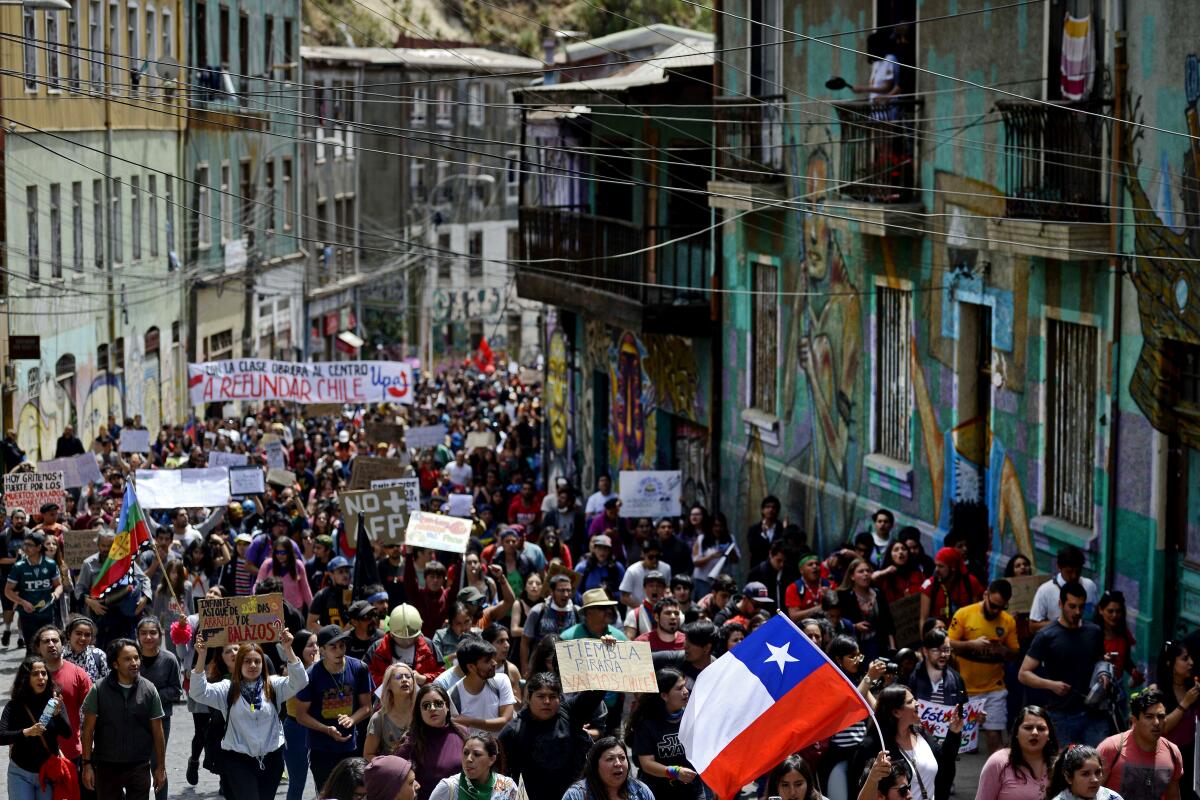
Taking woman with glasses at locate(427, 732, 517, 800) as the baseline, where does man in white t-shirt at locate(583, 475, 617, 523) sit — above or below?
below

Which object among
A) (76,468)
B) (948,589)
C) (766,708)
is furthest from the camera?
(76,468)

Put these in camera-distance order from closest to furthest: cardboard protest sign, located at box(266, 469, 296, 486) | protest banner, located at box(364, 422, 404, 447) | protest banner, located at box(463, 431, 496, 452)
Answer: cardboard protest sign, located at box(266, 469, 296, 486)
protest banner, located at box(364, 422, 404, 447)
protest banner, located at box(463, 431, 496, 452)

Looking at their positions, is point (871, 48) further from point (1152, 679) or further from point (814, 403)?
point (1152, 679)

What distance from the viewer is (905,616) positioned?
15.6 m

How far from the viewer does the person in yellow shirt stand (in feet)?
47.5

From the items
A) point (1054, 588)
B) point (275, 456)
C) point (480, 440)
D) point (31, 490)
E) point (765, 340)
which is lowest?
point (480, 440)

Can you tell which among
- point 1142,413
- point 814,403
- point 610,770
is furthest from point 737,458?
point 610,770

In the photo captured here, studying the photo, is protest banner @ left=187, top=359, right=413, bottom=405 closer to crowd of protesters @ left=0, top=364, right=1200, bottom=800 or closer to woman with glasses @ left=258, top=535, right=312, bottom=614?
crowd of protesters @ left=0, top=364, right=1200, bottom=800

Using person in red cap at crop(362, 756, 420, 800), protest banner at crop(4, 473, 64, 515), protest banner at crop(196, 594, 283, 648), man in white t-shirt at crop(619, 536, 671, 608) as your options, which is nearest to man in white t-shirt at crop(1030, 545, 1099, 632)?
man in white t-shirt at crop(619, 536, 671, 608)

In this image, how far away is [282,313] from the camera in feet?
191

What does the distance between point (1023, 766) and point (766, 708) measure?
4.15ft

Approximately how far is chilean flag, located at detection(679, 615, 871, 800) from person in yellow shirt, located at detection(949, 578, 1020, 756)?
407cm

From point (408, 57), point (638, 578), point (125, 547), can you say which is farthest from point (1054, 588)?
point (408, 57)

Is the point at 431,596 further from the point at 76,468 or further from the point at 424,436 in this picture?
the point at 424,436
